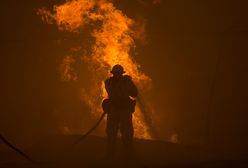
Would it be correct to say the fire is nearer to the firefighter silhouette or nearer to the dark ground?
the dark ground

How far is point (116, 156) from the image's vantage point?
393 inches

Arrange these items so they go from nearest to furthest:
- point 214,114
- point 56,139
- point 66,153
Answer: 1. point 66,153
2. point 56,139
3. point 214,114

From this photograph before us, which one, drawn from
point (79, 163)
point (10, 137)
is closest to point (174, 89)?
point (10, 137)

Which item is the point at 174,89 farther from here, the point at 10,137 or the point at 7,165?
the point at 7,165

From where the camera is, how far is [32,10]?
22641mm

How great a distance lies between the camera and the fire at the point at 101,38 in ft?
65.0

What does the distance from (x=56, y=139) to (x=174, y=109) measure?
8495 mm

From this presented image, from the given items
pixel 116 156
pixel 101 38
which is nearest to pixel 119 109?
pixel 116 156

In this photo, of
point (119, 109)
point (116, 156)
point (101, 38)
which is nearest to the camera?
point (119, 109)

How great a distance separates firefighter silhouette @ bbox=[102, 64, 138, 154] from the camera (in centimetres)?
965

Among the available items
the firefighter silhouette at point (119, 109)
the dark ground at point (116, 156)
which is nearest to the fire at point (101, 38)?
the dark ground at point (116, 156)

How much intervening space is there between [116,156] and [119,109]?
3.60 feet

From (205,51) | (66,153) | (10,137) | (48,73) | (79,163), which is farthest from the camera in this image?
(48,73)

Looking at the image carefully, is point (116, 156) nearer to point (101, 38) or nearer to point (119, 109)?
point (119, 109)
